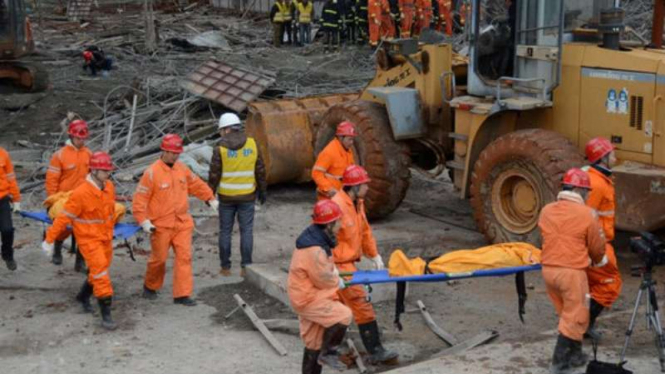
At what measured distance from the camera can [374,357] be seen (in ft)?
28.8

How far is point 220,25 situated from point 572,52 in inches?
910

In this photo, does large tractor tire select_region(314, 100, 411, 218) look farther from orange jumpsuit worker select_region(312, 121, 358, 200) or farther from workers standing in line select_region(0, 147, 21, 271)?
workers standing in line select_region(0, 147, 21, 271)

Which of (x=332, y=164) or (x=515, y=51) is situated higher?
(x=515, y=51)

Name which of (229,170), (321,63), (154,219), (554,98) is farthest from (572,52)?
(321,63)

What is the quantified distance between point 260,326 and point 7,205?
3483 mm

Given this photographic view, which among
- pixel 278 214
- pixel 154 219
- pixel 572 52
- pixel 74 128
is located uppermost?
pixel 572 52

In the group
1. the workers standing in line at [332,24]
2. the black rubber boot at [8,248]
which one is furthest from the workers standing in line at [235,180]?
the workers standing in line at [332,24]

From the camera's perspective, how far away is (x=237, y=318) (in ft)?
33.0

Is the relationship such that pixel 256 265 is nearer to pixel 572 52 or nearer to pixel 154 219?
pixel 154 219

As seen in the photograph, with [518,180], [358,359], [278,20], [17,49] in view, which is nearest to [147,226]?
[358,359]

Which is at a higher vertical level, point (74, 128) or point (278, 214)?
point (74, 128)

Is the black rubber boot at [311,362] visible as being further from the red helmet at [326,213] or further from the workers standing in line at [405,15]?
the workers standing in line at [405,15]

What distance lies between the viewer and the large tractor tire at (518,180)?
1090 cm

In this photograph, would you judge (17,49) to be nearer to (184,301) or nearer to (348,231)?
(184,301)
